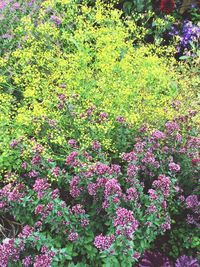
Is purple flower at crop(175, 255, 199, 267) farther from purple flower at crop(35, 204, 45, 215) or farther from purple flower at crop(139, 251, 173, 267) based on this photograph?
purple flower at crop(35, 204, 45, 215)

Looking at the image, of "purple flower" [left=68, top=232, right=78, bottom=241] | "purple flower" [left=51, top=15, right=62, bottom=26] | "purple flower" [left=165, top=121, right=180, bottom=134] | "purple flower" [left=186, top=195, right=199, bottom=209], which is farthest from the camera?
"purple flower" [left=51, top=15, right=62, bottom=26]

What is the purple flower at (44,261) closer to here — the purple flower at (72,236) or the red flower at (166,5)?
the purple flower at (72,236)

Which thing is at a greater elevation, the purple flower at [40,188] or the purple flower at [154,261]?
the purple flower at [40,188]

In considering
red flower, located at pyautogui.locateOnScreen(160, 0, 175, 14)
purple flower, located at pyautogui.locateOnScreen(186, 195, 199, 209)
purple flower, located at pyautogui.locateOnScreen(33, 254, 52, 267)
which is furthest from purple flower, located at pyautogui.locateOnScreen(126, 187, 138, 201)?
red flower, located at pyautogui.locateOnScreen(160, 0, 175, 14)

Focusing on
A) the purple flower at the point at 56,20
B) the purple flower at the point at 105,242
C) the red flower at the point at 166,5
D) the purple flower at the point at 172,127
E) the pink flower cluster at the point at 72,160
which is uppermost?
the red flower at the point at 166,5

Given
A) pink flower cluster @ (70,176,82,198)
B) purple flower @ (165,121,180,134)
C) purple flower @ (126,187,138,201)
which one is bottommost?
pink flower cluster @ (70,176,82,198)

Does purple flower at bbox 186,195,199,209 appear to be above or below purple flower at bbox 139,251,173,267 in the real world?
above

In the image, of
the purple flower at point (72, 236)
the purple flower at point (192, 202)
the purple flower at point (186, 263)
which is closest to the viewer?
the purple flower at point (72, 236)

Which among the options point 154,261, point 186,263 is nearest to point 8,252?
point 154,261

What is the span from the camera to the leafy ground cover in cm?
216

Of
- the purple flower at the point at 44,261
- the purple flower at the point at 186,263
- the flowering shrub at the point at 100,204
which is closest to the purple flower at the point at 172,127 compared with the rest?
the flowering shrub at the point at 100,204

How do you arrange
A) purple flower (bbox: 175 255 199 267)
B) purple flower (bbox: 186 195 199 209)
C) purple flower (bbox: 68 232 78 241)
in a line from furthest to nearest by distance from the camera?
1. purple flower (bbox: 186 195 199 209)
2. purple flower (bbox: 175 255 199 267)
3. purple flower (bbox: 68 232 78 241)

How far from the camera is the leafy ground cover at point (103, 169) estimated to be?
2160 mm

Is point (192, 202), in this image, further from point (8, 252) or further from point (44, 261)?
point (8, 252)
